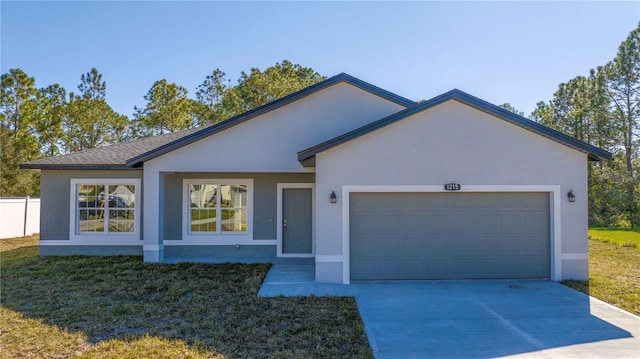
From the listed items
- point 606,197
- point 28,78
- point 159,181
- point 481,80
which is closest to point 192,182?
point 159,181

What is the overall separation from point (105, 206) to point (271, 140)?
20.2 feet

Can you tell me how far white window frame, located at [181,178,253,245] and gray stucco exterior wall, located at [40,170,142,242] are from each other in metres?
1.57

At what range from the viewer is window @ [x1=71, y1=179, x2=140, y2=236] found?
12.1 m

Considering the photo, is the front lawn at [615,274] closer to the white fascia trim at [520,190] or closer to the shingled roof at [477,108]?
the white fascia trim at [520,190]

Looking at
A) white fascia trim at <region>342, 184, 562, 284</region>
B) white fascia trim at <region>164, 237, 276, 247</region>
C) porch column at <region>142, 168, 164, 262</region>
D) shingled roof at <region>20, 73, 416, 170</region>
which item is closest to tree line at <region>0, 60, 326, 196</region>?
shingled roof at <region>20, 73, 416, 170</region>

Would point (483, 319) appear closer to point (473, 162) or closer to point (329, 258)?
point (329, 258)

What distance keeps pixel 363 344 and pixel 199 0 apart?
11.6m

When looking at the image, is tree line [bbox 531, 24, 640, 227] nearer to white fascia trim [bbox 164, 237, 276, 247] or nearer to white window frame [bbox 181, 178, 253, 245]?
white fascia trim [bbox 164, 237, 276, 247]

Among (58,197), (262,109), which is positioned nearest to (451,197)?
(262,109)

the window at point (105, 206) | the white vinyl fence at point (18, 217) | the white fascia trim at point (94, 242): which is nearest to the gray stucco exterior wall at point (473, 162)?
the window at point (105, 206)

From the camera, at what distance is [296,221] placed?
11.7 meters

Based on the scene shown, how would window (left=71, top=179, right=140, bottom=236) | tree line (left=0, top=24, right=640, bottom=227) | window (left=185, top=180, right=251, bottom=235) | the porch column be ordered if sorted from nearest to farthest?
1. the porch column
2. window (left=185, top=180, right=251, bottom=235)
3. window (left=71, top=179, right=140, bottom=236)
4. tree line (left=0, top=24, right=640, bottom=227)

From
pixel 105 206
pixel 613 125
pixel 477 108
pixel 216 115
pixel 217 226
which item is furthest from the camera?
pixel 216 115

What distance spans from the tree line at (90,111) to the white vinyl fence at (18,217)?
924 centimetres
